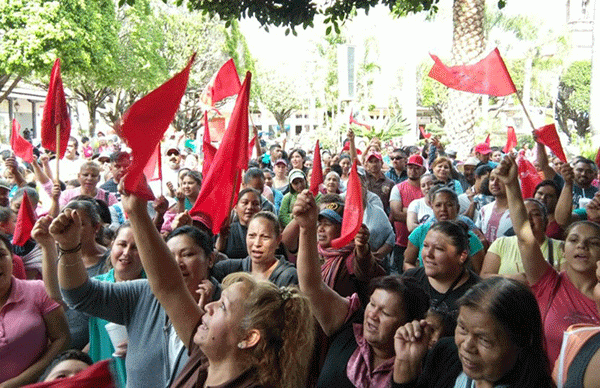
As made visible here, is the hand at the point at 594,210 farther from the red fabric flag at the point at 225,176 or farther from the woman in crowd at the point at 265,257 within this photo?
the red fabric flag at the point at 225,176

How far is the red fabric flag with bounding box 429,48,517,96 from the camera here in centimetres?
700

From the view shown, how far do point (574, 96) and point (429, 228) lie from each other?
46.9 meters

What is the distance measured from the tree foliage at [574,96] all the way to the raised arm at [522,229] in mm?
45310

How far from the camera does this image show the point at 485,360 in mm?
2580

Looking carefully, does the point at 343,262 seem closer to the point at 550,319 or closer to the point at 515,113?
the point at 550,319

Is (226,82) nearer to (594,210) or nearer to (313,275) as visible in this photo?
(594,210)

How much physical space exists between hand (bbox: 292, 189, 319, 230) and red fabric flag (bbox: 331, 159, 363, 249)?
1.10 meters

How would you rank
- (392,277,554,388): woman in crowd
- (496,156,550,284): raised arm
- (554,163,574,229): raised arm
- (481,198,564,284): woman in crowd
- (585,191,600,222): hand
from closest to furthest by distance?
(392,277,554,388): woman in crowd < (496,156,550,284): raised arm < (481,198,564,284): woman in crowd < (585,191,600,222): hand < (554,163,574,229): raised arm

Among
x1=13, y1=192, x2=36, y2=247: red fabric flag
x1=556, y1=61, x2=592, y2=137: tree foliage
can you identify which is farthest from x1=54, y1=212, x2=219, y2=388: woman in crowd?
x1=556, y1=61, x2=592, y2=137: tree foliage

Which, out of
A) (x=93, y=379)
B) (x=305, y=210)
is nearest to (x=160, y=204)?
(x=305, y=210)

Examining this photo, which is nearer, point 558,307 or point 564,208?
point 558,307

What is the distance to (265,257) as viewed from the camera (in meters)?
4.36

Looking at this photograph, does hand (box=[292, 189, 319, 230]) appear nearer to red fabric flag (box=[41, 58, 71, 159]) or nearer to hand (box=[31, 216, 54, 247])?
hand (box=[31, 216, 54, 247])

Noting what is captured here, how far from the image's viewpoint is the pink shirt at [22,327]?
3537 millimetres
